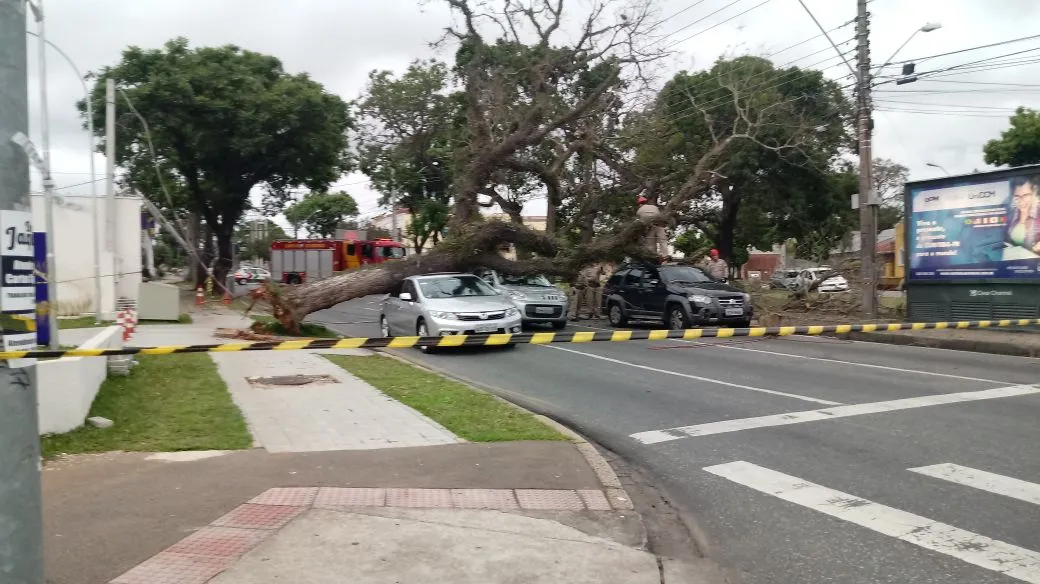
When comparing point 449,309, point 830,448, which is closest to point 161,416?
point 830,448

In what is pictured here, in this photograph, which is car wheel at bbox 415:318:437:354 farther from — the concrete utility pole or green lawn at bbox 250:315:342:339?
the concrete utility pole

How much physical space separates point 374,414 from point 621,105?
61.6 feet

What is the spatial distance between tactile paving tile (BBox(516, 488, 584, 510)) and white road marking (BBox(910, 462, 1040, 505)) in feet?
9.41

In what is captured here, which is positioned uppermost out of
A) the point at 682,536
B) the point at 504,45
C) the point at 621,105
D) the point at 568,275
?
the point at 504,45

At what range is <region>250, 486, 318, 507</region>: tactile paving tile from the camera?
18.0 ft

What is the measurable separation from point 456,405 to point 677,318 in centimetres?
1076

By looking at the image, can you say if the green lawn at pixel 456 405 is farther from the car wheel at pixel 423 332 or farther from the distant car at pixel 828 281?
the distant car at pixel 828 281

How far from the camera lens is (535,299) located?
64.0 ft

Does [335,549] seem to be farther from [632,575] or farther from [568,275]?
[568,275]

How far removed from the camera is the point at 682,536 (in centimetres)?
527

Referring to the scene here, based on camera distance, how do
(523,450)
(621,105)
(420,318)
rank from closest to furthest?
(523,450), (420,318), (621,105)

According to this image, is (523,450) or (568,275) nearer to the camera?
(523,450)

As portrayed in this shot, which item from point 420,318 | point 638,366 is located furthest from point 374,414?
point 420,318

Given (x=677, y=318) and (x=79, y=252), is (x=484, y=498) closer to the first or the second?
(x=677, y=318)
